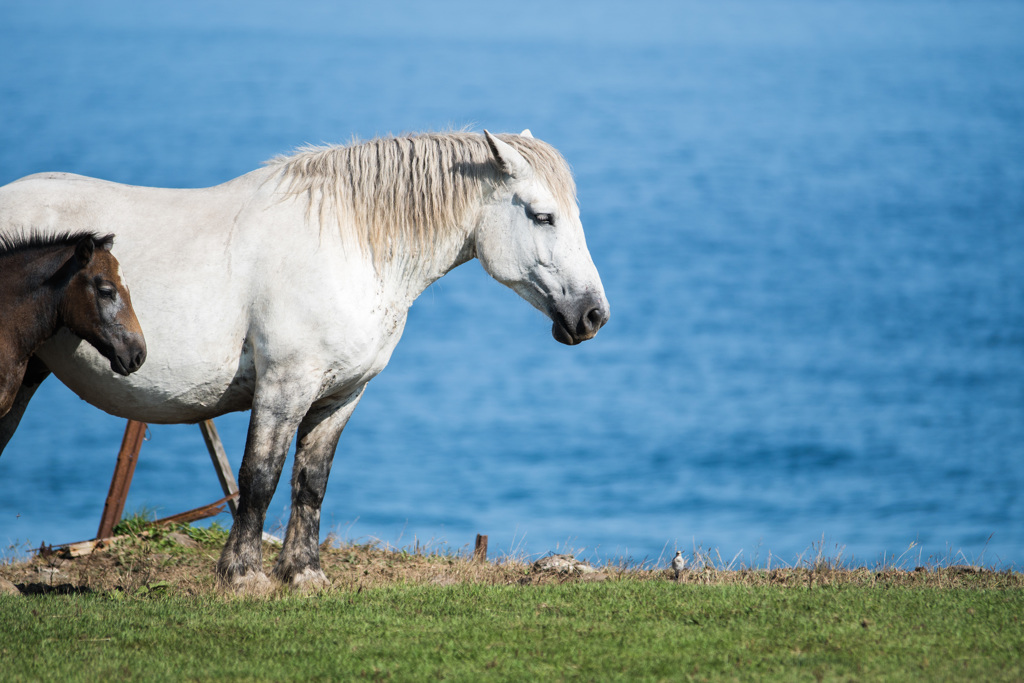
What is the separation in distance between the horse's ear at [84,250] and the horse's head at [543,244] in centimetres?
213

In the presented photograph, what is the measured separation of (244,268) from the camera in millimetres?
5605

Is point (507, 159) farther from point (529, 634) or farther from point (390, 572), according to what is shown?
point (390, 572)

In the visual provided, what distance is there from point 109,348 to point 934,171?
219 feet

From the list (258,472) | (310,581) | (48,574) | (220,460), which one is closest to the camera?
(258,472)

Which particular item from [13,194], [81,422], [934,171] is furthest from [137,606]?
[934,171]

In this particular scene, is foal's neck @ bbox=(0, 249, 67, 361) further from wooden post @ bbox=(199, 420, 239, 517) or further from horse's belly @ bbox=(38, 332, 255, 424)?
wooden post @ bbox=(199, 420, 239, 517)

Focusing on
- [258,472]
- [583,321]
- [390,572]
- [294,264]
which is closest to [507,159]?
[583,321]

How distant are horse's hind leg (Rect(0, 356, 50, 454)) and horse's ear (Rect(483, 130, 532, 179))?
2.95 metres

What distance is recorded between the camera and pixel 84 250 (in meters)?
5.07

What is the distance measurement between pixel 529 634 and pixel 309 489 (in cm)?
191

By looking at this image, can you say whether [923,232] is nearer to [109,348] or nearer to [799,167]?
[799,167]

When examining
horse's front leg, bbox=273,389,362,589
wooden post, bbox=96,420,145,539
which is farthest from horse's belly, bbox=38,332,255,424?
wooden post, bbox=96,420,145,539

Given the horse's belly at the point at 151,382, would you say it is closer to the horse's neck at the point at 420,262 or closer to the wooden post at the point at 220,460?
the horse's neck at the point at 420,262

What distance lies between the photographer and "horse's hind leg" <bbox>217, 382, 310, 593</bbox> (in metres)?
5.54
